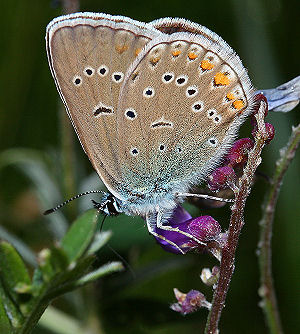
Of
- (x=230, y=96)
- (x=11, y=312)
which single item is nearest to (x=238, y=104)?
(x=230, y=96)

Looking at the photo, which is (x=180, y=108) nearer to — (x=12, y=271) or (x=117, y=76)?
(x=117, y=76)

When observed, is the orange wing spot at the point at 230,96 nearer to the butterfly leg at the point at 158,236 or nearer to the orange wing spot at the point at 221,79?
the orange wing spot at the point at 221,79

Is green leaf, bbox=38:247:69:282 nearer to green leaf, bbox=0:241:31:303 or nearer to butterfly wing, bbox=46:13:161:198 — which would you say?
green leaf, bbox=0:241:31:303

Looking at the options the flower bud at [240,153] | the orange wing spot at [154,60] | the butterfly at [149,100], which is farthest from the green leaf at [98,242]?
the orange wing spot at [154,60]


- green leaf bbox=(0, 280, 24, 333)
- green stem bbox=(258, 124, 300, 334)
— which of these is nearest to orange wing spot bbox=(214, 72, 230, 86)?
green stem bbox=(258, 124, 300, 334)

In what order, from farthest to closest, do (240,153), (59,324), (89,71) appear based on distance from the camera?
(59,324)
(89,71)
(240,153)
